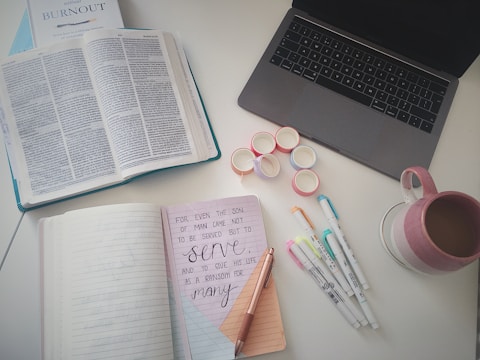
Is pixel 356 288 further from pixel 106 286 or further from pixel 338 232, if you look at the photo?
pixel 106 286

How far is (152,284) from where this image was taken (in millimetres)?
538

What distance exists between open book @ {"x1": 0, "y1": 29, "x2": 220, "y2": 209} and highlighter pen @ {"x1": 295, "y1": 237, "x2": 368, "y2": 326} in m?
0.23

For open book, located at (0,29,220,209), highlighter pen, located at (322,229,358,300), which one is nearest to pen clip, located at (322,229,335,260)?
highlighter pen, located at (322,229,358,300)

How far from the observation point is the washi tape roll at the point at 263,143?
2.12ft

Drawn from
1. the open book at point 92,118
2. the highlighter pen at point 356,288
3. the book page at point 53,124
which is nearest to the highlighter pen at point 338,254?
the highlighter pen at point 356,288

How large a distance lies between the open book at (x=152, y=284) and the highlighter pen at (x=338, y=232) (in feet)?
0.39

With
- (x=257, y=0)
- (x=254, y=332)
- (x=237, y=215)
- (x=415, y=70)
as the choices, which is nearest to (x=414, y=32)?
(x=415, y=70)

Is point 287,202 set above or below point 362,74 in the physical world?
below

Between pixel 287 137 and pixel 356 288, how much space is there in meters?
0.29

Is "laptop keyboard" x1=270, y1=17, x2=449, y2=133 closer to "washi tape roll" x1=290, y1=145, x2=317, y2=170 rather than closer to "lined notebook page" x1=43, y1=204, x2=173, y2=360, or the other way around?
"washi tape roll" x1=290, y1=145, x2=317, y2=170

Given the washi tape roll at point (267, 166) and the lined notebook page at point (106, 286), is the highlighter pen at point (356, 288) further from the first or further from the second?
the lined notebook page at point (106, 286)

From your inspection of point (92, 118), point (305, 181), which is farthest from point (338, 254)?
point (92, 118)

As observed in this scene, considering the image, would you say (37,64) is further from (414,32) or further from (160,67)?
(414,32)

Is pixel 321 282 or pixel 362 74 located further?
pixel 362 74
